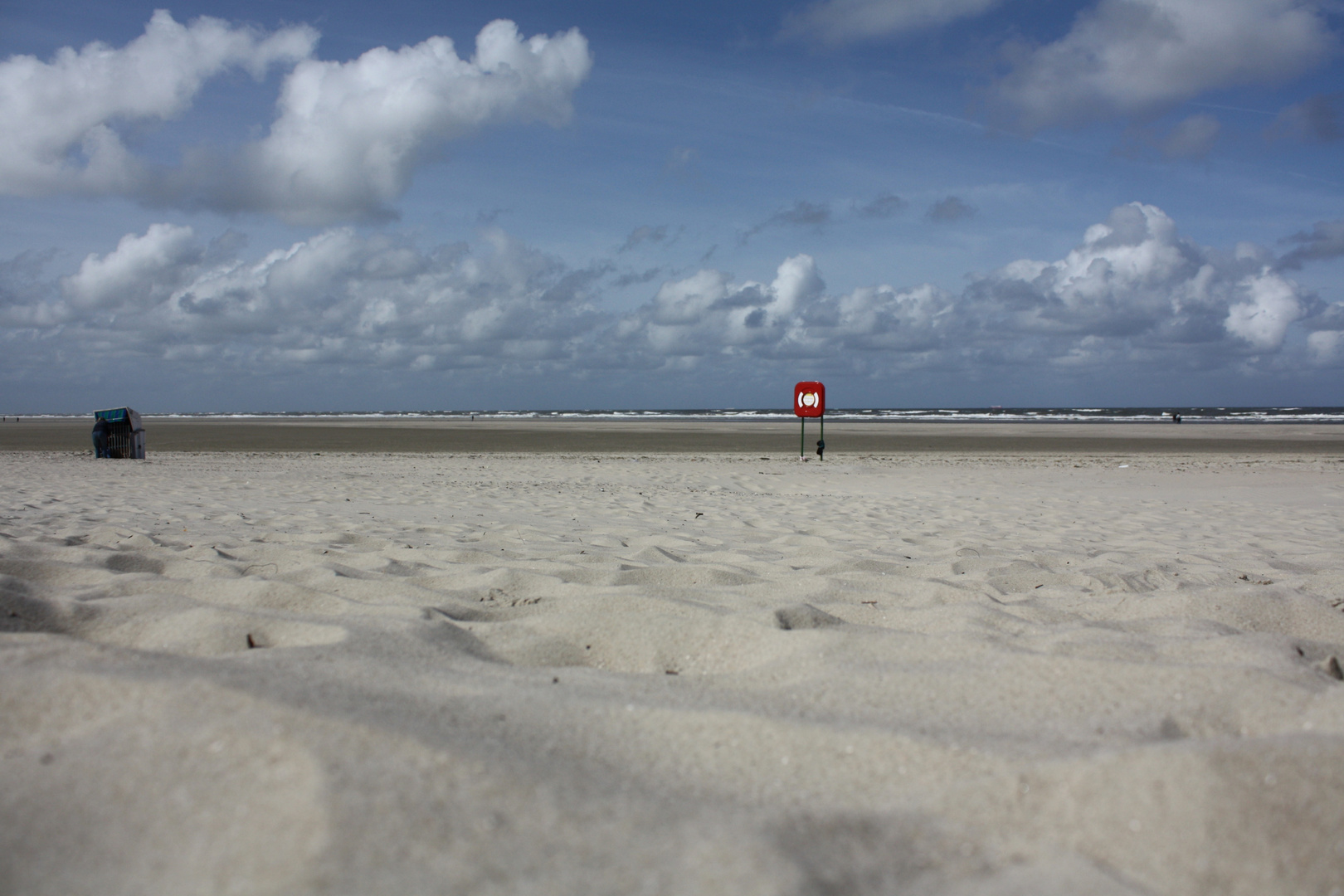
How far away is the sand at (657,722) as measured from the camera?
138cm

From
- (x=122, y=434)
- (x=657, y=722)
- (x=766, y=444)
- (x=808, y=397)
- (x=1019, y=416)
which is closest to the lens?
(x=657, y=722)

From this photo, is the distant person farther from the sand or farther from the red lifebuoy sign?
the red lifebuoy sign

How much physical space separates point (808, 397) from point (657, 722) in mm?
16167

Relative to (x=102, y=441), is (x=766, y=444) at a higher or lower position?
lower

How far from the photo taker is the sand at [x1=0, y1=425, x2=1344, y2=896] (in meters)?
1.38

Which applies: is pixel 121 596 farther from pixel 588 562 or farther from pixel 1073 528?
pixel 1073 528

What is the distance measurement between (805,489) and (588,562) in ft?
20.6

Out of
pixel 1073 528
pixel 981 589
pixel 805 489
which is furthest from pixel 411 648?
pixel 805 489

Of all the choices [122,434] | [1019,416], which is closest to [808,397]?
[122,434]

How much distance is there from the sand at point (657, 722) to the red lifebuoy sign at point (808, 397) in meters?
12.9

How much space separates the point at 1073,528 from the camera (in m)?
6.52

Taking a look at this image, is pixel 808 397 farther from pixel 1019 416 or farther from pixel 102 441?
pixel 1019 416

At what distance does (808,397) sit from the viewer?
17719mm

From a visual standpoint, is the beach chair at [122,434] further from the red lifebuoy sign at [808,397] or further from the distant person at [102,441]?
the red lifebuoy sign at [808,397]
